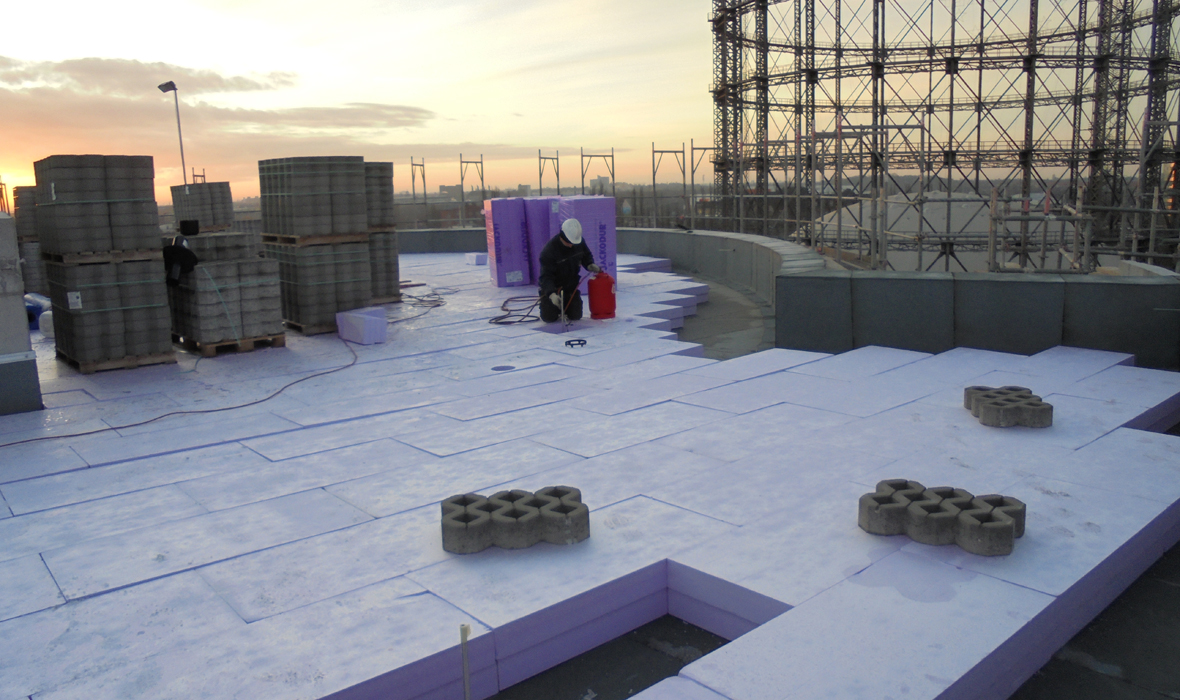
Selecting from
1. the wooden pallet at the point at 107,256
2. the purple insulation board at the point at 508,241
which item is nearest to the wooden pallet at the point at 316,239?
the wooden pallet at the point at 107,256

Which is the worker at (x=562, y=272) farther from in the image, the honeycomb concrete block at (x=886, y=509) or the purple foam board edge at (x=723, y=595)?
the purple foam board edge at (x=723, y=595)

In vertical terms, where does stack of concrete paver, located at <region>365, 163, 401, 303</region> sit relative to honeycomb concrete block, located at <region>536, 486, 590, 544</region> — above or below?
above

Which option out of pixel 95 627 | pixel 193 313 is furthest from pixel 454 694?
pixel 193 313

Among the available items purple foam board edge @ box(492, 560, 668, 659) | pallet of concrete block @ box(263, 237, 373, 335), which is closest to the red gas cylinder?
pallet of concrete block @ box(263, 237, 373, 335)

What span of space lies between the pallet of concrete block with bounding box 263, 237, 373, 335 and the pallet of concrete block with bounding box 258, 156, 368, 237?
269 mm

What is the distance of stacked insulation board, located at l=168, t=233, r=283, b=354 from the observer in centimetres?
1120

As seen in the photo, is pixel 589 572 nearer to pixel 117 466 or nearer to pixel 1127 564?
pixel 1127 564

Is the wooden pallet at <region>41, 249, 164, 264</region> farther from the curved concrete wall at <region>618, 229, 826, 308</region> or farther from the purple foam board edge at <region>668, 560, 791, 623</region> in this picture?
the purple foam board edge at <region>668, 560, 791, 623</region>

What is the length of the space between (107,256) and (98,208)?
57 cm

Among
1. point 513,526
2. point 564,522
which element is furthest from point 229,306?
point 564,522

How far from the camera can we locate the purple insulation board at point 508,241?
56.2 feet

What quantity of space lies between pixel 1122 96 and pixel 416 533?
44125 mm

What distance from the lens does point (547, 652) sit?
416cm

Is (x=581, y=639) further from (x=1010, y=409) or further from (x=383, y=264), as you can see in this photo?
(x=383, y=264)
